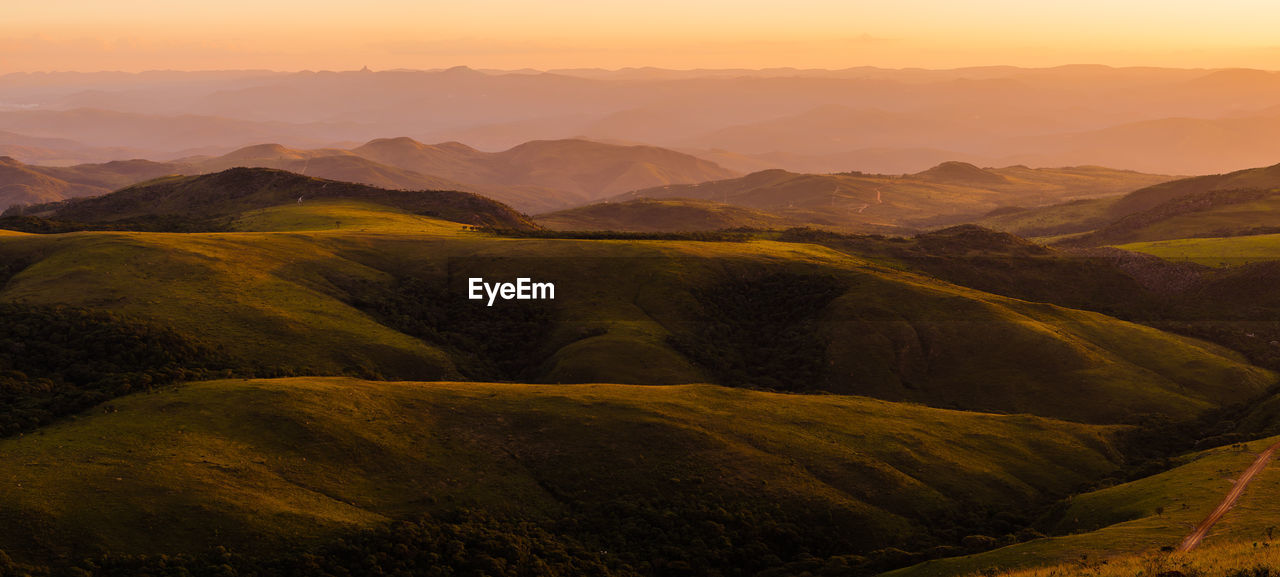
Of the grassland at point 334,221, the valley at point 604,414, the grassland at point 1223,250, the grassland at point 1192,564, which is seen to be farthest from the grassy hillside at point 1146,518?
the grassland at point 334,221

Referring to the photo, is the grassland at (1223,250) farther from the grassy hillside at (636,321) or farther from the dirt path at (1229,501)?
the dirt path at (1229,501)

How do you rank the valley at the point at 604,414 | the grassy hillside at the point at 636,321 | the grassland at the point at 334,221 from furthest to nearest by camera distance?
the grassland at the point at 334,221
the grassy hillside at the point at 636,321
the valley at the point at 604,414

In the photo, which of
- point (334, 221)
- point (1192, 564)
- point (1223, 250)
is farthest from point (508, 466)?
point (1223, 250)

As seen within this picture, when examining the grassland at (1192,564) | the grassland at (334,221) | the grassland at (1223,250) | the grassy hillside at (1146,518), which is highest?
the grassland at (334,221)

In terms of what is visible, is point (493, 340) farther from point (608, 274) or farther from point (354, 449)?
point (354, 449)

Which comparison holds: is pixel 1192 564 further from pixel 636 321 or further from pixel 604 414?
pixel 636 321

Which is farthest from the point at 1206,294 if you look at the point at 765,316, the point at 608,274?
the point at 608,274
